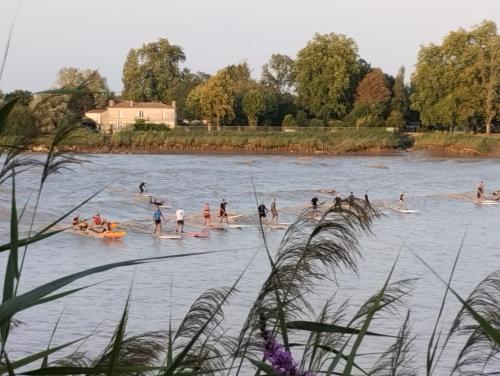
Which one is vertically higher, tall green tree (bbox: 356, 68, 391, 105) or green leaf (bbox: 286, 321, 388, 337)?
tall green tree (bbox: 356, 68, 391, 105)

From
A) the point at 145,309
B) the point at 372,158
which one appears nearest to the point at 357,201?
the point at 145,309

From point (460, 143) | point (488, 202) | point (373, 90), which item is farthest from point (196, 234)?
point (373, 90)

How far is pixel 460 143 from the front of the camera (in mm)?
80125

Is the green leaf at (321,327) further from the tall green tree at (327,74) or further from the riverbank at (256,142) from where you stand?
the tall green tree at (327,74)

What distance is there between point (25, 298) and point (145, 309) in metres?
12.0

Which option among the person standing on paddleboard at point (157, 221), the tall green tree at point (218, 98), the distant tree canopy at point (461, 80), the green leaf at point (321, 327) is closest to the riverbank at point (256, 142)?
the distant tree canopy at point (461, 80)

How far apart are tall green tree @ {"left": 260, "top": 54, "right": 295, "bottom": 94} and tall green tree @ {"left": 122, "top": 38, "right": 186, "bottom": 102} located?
12.4 m

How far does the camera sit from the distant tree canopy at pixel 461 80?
85625 mm

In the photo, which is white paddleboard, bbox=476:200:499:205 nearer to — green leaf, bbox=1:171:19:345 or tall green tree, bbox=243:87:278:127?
green leaf, bbox=1:171:19:345

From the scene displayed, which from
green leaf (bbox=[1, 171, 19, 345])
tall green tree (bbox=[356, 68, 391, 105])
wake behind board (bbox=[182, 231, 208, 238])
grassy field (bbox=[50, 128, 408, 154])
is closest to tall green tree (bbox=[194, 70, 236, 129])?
grassy field (bbox=[50, 128, 408, 154])

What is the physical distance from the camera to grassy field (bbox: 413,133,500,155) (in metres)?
78.1

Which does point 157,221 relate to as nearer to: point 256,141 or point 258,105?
point 256,141

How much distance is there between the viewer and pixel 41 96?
3320 mm

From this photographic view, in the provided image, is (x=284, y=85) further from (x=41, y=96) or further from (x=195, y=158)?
(x=41, y=96)
